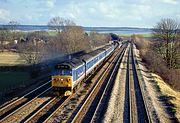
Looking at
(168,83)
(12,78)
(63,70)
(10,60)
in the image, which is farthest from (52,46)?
(63,70)

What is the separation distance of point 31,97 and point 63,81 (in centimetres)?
328

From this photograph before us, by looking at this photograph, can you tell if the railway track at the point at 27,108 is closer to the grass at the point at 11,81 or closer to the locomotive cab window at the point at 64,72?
the locomotive cab window at the point at 64,72

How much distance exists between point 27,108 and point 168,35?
36510 mm

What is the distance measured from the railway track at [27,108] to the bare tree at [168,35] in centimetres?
3046

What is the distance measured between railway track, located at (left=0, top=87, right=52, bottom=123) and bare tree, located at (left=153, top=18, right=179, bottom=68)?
3046cm

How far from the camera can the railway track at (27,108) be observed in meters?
19.0

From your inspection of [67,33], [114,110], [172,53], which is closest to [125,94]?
[114,110]

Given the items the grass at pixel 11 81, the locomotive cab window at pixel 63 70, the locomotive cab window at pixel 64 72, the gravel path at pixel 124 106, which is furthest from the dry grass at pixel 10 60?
the locomotive cab window at pixel 64 72

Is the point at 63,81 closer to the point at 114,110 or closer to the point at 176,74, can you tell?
the point at 114,110

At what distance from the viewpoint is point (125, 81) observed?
117 feet

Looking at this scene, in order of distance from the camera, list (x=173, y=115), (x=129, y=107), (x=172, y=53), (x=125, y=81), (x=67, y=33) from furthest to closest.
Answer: (x=67, y=33) < (x=172, y=53) < (x=125, y=81) < (x=129, y=107) < (x=173, y=115)

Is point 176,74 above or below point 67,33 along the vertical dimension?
below

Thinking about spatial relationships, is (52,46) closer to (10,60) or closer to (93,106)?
(10,60)

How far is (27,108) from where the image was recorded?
21828mm
